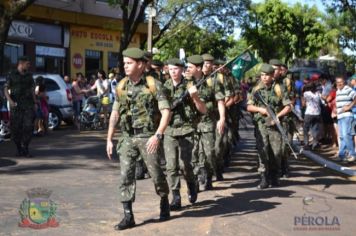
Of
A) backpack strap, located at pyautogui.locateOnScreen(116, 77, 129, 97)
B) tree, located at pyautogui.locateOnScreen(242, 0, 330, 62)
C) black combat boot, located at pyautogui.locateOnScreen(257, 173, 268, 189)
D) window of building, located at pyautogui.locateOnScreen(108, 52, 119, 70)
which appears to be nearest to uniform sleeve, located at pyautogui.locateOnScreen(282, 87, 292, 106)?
black combat boot, located at pyautogui.locateOnScreen(257, 173, 268, 189)

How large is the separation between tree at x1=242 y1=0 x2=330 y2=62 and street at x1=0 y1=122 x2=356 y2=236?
38356 millimetres

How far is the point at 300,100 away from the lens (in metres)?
16.8

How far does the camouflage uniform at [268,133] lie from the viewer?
360 inches

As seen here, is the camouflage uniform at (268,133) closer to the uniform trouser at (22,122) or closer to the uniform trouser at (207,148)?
the uniform trouser at (207,148)

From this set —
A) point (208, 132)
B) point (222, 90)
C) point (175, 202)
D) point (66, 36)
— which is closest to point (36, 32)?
point (66, 36)

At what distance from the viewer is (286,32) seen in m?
51.5

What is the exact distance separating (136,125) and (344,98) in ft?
22.7

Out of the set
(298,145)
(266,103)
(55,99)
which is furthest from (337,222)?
(55,99)

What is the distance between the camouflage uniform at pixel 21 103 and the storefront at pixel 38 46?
1374 cm

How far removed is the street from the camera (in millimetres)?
6801

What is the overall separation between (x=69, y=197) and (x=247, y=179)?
3173 mm

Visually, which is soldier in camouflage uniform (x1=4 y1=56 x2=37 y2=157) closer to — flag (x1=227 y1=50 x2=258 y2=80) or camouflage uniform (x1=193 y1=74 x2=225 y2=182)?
flag (x1=227 y1=50 x2=258 y2=80)

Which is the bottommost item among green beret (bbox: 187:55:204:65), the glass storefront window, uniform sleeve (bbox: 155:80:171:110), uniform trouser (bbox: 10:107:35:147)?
uniform trouser (bbox: 10:107:35:147)

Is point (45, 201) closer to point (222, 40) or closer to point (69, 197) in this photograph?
point (69, 197)
